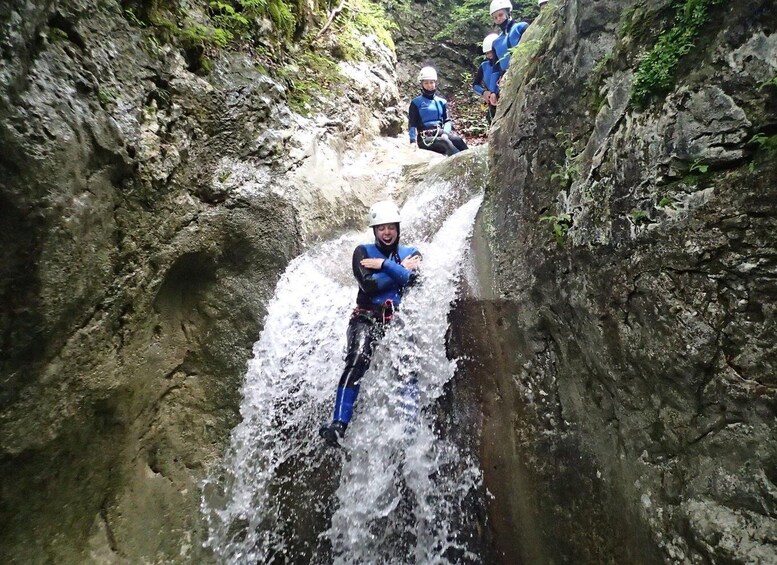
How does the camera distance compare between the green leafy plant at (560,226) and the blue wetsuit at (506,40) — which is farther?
the blue wetsuit at (506,40)

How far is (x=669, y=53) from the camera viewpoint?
286 centimetres

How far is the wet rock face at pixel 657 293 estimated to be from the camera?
2271 mm

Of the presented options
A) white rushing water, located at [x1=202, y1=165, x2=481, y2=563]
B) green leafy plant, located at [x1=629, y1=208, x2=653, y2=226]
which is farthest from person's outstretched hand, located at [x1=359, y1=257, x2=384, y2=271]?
green leafy plant, located at [x1=629, y1=208, x2=653, y2=226]

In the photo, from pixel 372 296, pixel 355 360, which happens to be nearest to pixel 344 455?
pixel 355 360

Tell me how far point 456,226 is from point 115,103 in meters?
3.91

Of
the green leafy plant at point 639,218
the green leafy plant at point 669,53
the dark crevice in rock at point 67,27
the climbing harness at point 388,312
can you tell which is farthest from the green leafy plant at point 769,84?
the dark crevice in rock at point 67,27

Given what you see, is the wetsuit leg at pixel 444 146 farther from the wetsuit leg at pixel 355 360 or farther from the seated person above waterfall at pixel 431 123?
the wetsuit leg at pixel 355 360

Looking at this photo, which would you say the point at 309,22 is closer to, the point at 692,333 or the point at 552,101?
the point at 552,101

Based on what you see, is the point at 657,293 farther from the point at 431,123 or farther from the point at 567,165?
the point at 431,123

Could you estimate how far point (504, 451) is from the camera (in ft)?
12.9

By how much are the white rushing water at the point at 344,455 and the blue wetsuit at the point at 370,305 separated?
166mm

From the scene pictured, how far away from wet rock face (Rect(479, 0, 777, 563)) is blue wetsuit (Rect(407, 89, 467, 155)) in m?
5.06

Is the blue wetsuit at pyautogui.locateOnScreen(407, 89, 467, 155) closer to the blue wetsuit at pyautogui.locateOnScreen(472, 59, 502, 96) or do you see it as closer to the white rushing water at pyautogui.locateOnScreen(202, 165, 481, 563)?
the blue wetsuit at pyautogui.locateOnScreen(472, 59, 502, 96)

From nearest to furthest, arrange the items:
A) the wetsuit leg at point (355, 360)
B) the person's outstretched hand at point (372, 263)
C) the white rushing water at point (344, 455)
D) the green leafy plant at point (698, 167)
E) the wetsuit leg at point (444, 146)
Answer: the green leafy plant at point (698, 167), the white rushing water at point (344, 455), the wetsuit leg at point (355, 360), the person's outstretched hand at point (372, 263), the wetsuit leg at point (444, 146)
